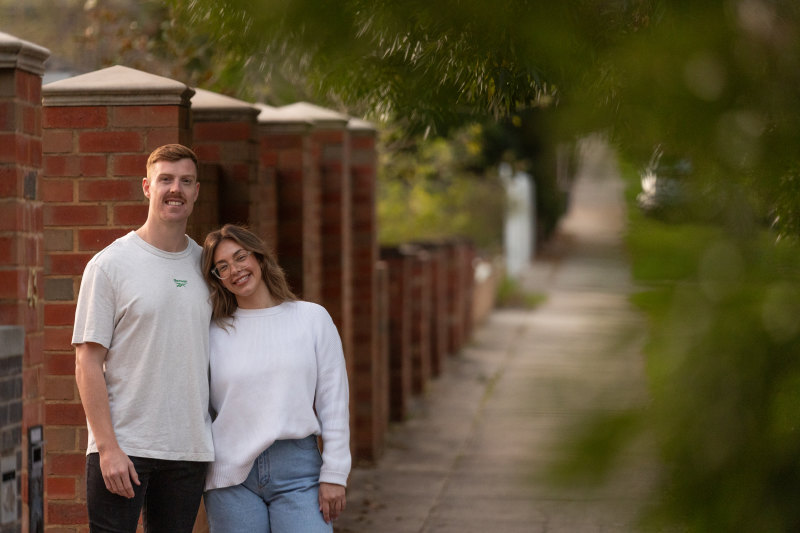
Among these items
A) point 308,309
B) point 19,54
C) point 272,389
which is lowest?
point 272,389

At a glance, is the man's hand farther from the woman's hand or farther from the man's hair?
the man's hair

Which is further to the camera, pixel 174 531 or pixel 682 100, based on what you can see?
pixel 174 531

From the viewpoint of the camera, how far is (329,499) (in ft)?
12.3

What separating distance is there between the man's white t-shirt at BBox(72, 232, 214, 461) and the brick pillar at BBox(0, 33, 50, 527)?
0.64 ft

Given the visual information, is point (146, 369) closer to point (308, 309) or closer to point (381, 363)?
point (308, 309)

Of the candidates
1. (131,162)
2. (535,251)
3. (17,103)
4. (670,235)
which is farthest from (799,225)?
(535,251)

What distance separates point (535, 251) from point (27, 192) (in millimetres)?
28612

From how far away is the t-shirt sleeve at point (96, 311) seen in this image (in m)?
3.56

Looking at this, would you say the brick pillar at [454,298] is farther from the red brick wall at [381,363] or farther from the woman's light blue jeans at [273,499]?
the woman's light blue jeans at [273,499]

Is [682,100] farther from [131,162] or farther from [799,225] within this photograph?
[131,162]

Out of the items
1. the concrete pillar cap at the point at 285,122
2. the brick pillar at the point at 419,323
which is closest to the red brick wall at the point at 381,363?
the brick pillar at the point at 419,323

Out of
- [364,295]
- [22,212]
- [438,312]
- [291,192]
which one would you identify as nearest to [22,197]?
[22,212]

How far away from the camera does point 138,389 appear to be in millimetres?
3639

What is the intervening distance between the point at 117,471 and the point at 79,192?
1547 millimetres
